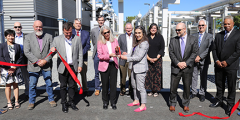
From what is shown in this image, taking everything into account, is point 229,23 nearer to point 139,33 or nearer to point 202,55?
point 202,55

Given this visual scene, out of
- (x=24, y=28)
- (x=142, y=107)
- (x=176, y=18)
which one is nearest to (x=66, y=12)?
(x=24, y=28)

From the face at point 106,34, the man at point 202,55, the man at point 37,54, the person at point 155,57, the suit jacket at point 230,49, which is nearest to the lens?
the suit jacket at point 230,49

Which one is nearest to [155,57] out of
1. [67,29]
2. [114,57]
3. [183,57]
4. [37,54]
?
[183,57]

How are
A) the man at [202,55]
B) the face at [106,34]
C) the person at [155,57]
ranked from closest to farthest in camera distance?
the face at [106,34] → the man at [202,55] → the person at [155,57]

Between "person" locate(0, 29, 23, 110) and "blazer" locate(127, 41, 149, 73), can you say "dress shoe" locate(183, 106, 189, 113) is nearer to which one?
"blazer" locate(127, 41, 149, 73)

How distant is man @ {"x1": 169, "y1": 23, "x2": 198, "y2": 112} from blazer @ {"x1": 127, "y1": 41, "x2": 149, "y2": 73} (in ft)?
2.13

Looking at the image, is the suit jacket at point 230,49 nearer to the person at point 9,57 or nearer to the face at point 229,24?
the face at point 229,24

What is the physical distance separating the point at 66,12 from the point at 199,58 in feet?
57.4

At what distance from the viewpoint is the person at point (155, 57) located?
16.7 ft

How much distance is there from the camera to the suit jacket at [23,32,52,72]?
167 inches

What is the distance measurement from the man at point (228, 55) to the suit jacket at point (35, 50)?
12.9 feet

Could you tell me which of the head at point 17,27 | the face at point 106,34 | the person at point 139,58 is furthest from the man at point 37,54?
the person at point 139,58

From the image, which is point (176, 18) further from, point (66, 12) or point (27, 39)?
point (27, 39)

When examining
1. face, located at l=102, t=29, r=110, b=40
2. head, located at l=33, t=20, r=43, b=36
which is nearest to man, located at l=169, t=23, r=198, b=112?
face, located at l=102, t=29, r=110, b=40
